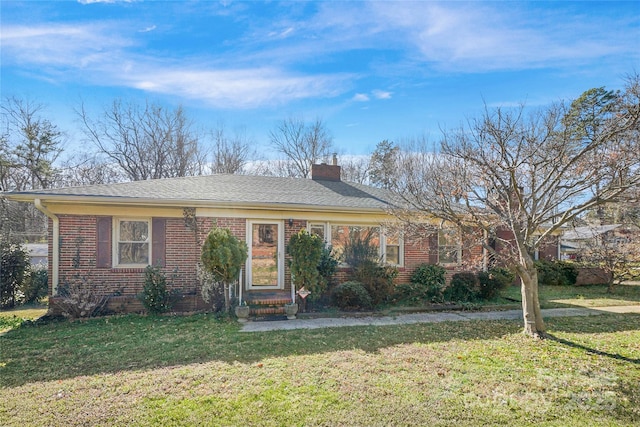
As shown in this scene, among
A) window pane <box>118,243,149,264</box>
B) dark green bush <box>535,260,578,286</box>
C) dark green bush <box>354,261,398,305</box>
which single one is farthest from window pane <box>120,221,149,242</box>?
dark green bush <box>535,260,578,286</box>

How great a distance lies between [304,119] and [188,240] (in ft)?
64.6

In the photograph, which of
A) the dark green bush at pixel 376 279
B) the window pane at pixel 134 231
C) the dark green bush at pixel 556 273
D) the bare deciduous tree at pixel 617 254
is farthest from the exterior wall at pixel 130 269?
the bare deciduous tree at pixel 617 254

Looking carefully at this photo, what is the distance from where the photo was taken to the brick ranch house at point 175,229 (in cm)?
812

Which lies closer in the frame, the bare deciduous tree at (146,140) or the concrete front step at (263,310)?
the concrete front step at (263,310)

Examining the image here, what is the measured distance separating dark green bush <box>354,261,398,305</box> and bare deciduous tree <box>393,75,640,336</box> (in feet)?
9.07

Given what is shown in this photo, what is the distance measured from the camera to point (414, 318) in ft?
25.8

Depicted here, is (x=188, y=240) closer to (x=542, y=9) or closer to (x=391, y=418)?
(x=391, y=418)

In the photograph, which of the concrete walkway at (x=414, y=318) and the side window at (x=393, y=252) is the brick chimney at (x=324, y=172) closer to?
the side window at (x=393, y=252)

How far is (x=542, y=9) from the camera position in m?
7.30

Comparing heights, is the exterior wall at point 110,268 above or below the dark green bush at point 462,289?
above

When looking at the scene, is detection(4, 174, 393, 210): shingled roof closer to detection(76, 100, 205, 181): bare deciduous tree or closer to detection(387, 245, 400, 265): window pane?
detection(387, 245, 400, 265): window pane

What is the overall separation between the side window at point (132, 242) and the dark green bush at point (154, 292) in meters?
0.85

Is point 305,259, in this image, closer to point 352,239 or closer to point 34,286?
point 352,239

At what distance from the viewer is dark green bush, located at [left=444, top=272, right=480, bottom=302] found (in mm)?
9688
